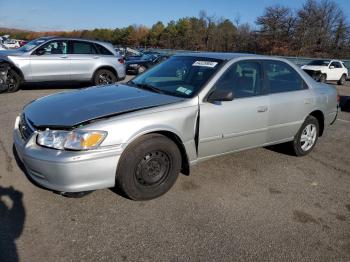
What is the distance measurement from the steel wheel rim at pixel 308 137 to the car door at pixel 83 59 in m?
7.21

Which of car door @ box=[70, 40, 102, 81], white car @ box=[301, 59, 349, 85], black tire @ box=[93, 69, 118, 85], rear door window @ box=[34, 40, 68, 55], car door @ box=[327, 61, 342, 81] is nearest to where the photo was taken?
rear door window @ box=[34, 40, 68, 55]

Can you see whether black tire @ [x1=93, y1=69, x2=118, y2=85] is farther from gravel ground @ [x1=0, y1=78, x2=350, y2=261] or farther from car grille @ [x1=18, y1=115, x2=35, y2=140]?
car grille @ [x1=18, y1=115, x2=35, y2=140]

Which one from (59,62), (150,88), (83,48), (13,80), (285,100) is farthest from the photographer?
(83,48)

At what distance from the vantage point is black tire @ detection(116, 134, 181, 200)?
11.5ft

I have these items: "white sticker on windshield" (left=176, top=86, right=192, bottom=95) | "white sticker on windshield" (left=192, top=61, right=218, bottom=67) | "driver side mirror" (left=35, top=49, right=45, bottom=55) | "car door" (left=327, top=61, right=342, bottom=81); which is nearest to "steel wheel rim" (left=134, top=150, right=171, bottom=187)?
"white sticker on windshield" (left=176, top=86, right=192, bottom=95)

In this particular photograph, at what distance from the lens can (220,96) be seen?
13.3 ft

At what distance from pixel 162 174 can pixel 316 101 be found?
115 inches

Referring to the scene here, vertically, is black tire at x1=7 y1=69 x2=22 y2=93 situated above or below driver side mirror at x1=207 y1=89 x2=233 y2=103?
below

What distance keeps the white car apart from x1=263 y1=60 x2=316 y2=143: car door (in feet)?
57.0

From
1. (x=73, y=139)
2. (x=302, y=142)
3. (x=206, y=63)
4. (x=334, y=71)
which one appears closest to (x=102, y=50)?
(x=206, y=63)

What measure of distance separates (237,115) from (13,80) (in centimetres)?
788

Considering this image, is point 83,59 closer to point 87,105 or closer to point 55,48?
point 55,48

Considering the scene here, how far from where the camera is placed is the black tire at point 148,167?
3.49m

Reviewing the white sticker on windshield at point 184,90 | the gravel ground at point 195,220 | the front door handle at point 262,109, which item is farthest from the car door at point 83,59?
the front door handle at point 262,109
